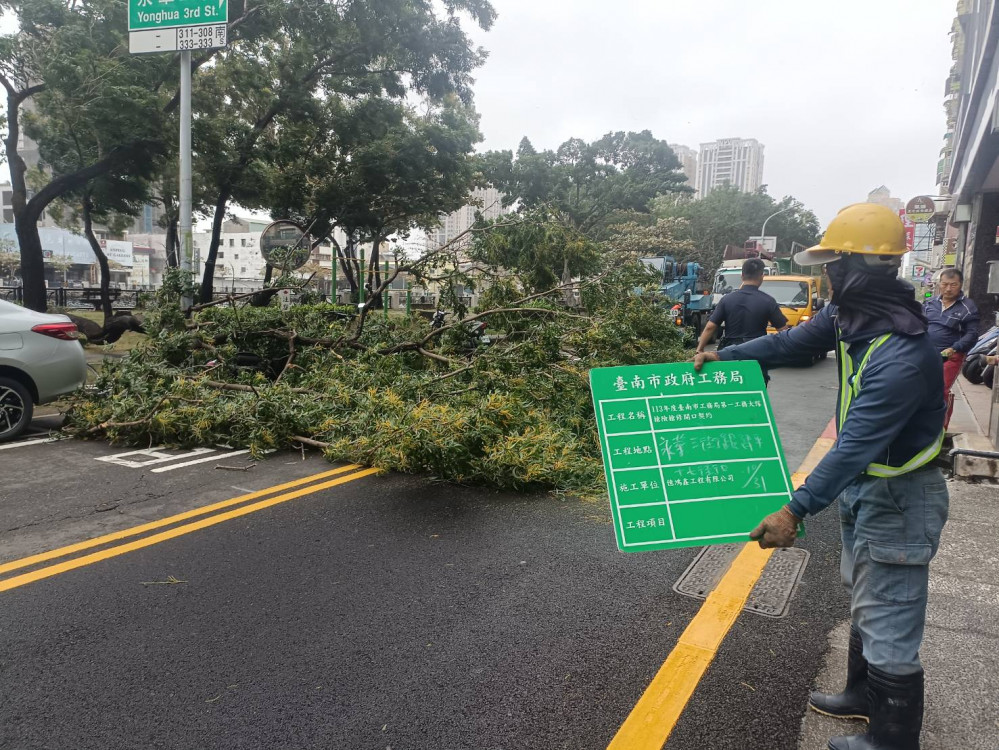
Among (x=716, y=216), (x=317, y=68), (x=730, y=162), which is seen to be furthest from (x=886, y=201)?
(x=730, y=162)

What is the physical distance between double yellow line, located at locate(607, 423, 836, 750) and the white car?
7022 mm

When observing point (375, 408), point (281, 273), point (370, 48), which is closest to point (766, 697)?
point (375, 408)

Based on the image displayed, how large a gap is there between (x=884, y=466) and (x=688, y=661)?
4.24 ft

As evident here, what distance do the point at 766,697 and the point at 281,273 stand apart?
29.2ft

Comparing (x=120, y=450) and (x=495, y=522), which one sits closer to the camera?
(x=495, y=522)

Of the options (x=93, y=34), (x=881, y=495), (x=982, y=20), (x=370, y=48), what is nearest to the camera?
(x=881, y=495)

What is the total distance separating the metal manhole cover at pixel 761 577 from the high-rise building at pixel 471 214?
6610 millimetres

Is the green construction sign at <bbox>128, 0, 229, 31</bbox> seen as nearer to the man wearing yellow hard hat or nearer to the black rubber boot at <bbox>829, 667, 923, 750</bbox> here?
the man wearing yellow hard hat

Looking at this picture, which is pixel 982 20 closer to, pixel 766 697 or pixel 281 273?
pixel 281 273

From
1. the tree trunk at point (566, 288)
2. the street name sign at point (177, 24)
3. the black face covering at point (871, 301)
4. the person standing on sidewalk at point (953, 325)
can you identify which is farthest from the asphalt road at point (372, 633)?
the street name sign at point (177, 24)

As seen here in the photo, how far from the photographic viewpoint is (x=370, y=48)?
1966 cm

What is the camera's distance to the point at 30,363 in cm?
741

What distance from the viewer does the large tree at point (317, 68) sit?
19109 millimetres

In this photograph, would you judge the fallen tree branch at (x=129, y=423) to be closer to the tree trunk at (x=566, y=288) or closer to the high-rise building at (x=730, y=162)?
the tree trunk at (x=566, y=288)
